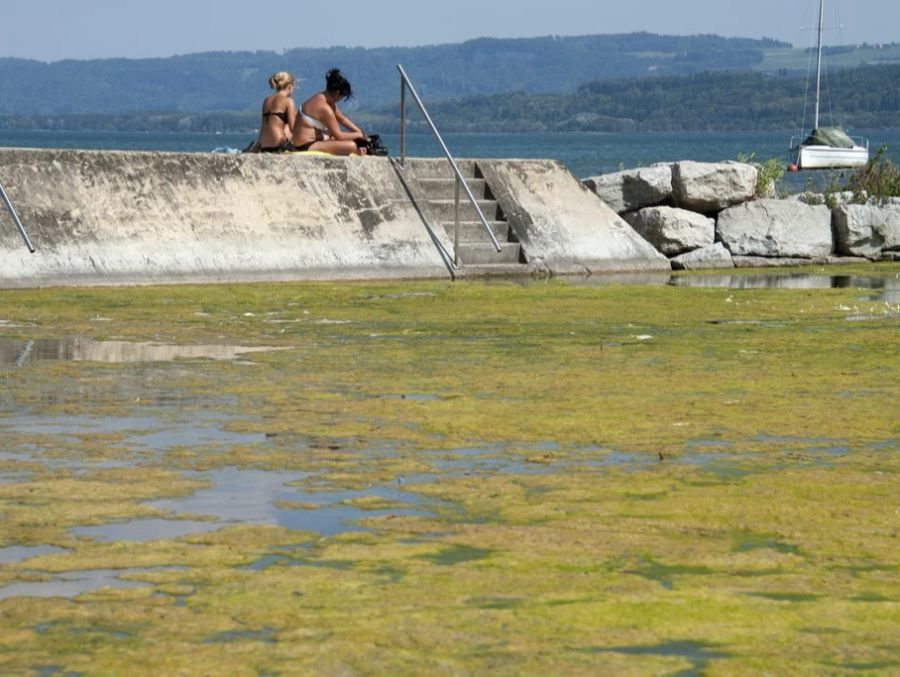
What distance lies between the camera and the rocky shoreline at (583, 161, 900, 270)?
20.2 metres

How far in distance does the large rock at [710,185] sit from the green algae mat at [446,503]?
31.4 feet

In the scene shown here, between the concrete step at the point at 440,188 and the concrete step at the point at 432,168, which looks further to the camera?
the concrete step at the point at 432,168

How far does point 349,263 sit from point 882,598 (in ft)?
38.0

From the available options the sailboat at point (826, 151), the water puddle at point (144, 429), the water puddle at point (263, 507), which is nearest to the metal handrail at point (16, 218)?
the water puddle at point (144, 429)

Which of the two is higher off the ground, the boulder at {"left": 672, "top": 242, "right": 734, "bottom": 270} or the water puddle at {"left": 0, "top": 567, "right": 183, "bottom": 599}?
the water puddle at {"left": 0, "top": 567, "right": 183, "bottom": 599}

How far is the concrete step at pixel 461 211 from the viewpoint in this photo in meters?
17.4

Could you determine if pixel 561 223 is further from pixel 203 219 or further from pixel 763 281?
pixel 203 219

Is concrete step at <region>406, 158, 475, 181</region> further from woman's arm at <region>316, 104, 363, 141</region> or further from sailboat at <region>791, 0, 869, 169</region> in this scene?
sailboat at <region>791, 0, 869, 169</region>

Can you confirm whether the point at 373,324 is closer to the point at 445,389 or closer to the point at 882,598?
the point at 445,389

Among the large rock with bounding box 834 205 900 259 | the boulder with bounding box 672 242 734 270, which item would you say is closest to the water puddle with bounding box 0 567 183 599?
the boulder with bounding box 672 242 734 270

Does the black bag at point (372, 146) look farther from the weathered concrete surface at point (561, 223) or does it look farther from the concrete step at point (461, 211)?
the weathered concrete surface at point (561, 223)

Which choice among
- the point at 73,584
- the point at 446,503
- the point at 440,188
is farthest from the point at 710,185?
the point at 73,584

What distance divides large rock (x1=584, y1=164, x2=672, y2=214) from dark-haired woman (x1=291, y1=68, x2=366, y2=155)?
4.14 m

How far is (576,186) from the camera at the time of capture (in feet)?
61.8
